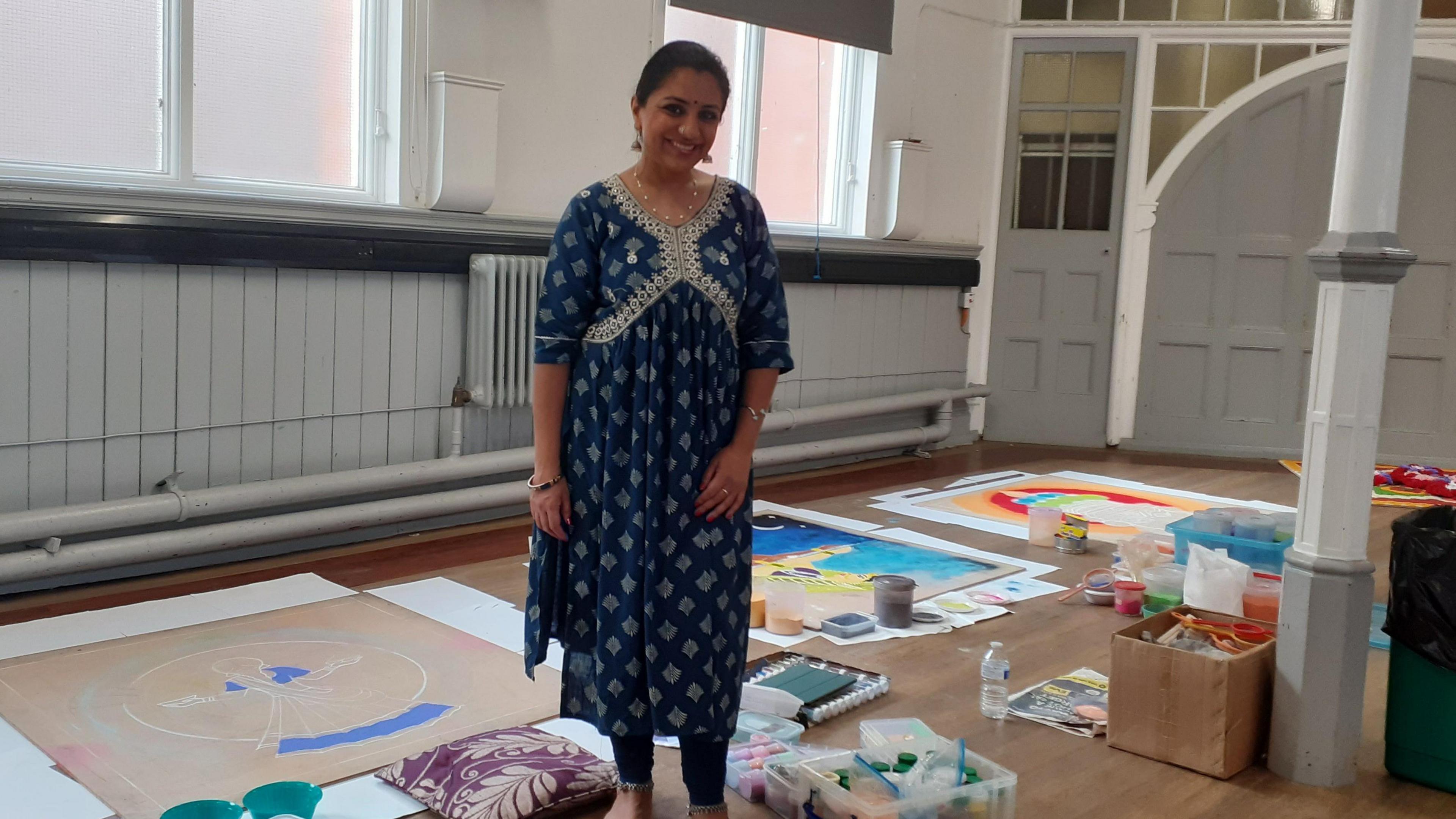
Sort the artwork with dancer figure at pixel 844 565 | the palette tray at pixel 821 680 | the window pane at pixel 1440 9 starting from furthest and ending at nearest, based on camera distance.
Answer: the window pane at pixel 1440 9 < the artwork with dancer figure at pixel 844 565 < the palette tray at pixel 821 680

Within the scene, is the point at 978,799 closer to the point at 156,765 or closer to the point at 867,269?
the point at 156,765

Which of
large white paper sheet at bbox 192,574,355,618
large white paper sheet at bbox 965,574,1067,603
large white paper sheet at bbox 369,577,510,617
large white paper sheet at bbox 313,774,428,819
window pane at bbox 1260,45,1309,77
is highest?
window pane at bbox 1260,45,1309,77

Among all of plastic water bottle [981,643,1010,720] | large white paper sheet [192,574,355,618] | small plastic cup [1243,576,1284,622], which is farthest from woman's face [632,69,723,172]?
small plastic cup [1243,576,1284,622]

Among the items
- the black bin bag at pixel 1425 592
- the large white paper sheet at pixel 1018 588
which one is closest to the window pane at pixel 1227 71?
the large white paper sheet at pixel 1018 588

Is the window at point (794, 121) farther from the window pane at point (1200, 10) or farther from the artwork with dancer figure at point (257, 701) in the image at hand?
the artwork with dancer figure at point (257, 701)

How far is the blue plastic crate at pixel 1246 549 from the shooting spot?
12.6ft

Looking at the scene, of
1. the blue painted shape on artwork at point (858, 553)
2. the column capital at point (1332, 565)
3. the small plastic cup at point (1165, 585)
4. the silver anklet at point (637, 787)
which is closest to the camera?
the silver anklet at point (637, 787)

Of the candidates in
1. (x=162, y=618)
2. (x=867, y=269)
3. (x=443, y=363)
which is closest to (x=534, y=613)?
(x=162, y=618)

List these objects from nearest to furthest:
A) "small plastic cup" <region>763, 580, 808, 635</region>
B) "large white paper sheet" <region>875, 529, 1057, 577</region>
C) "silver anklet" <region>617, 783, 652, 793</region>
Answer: "silver anklet" <region>617, 783, 652, 793</region>
"small plastic cup" <region>763, 580, 808, 635</region>
"large white paper sheet" <region>875, 529, 1057, 577</region>

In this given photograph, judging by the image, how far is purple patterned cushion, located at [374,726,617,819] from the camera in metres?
2.19

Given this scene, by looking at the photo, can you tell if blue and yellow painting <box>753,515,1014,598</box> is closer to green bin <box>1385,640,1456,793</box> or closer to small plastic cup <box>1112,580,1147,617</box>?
small plastic cup <box>1112,580,1147,617</box>

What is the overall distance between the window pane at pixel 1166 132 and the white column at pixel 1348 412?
14.6 feet

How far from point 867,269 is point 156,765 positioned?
4401 millimetres

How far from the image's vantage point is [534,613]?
2.01 m
